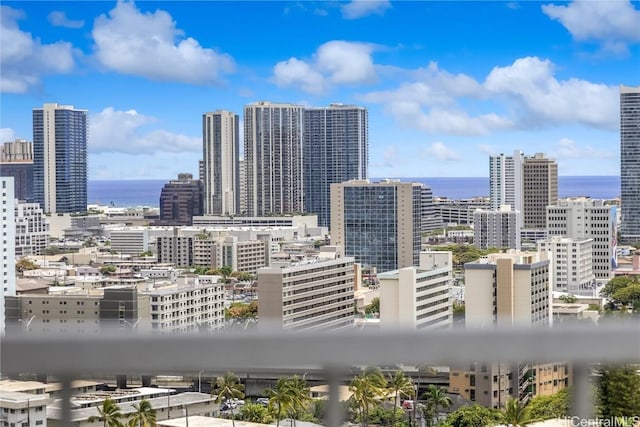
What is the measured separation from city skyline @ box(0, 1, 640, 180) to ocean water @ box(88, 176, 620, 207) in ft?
1.59

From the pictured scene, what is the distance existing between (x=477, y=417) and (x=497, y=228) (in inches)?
699

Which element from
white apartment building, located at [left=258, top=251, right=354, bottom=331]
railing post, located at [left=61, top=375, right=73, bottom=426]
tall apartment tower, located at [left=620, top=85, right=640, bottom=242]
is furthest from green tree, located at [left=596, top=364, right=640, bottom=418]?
tall apartment tower, located at [left=620, top=85, right=640, bottom=242]

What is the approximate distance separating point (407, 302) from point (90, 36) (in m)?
15.2

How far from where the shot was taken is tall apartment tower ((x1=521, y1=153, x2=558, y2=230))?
17.8m

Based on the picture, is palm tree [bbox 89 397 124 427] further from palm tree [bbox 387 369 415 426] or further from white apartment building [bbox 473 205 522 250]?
white apartment building [bbox 473 205 522 250]

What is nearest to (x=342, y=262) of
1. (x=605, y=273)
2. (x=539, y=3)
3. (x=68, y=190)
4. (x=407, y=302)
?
(x=407, y=302)

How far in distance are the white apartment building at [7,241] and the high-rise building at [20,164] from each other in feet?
9.26

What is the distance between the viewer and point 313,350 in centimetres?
41

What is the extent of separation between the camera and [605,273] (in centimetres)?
1430

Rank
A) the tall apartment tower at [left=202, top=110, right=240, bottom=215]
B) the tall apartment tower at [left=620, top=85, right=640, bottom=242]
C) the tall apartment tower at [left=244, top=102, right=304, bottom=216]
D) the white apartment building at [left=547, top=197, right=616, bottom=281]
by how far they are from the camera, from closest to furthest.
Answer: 1. the white apartment building at [left=547, top=197, right=616, bottom=281]
2. the tall apartment tower at [left=620, top=85, right=640, bottom=242]
3. the tall apartment tower at [left=244, top=102, right=304, bottom=216]
4. the tall apartment tower at [left=202, top=110, right=240, bottom=215]

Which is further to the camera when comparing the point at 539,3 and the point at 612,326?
the point at 539,3

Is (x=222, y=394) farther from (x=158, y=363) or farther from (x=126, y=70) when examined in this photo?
(x=126, y=70)

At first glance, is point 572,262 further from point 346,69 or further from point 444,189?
point 346,69

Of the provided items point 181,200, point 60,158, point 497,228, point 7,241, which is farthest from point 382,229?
point 60,158
